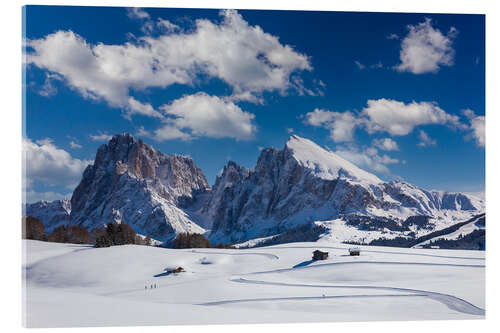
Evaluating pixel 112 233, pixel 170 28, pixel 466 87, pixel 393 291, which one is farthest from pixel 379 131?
pixel 112 233

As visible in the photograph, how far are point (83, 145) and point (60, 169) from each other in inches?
111

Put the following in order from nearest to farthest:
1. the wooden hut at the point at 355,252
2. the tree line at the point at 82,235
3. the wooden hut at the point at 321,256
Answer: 1. the wooden hut at the point at 321,256
2. the wooden hut at the point at 355,252
3. the tree line at the point at 82,235

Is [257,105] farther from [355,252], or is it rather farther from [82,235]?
[82,235]

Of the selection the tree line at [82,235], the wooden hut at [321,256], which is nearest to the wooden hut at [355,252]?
the wooden hut at [321,256]

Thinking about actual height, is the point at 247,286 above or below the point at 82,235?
above

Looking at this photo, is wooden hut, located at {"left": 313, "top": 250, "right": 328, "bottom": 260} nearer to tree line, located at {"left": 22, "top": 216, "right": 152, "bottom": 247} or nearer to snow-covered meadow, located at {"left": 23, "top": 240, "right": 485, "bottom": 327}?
snow-covered meadow, located at {"left": 23, "top": 240, "right": 485, "bottom": 327}

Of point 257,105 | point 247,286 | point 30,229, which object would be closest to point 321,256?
point 247,286

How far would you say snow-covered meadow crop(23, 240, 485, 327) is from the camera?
14.5 m

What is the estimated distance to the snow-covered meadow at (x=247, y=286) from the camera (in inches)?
571

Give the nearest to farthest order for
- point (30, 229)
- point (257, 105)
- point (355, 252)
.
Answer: point (257, 105), point (30, 229), point (355, 252)

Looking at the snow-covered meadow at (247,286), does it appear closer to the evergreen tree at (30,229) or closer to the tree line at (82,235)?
the evergreen tree at (30,229)

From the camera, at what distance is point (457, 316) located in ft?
49.6

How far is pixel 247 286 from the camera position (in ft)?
80.0

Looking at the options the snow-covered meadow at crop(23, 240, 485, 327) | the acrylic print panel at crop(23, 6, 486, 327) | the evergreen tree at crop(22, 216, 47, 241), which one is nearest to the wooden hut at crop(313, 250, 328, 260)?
the snow-covered meadow at crop(23, 240, 485, 327)
